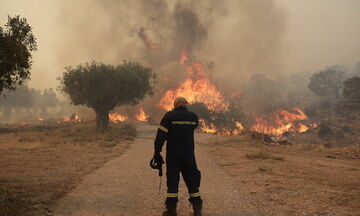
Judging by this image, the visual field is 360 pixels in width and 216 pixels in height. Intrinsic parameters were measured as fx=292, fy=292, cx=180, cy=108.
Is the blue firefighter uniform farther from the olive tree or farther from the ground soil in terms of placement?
the olive tree

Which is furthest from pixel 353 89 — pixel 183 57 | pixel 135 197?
pixel 135 197

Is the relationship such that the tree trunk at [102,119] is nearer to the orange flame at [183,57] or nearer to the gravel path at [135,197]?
the gravel path at [135,197]

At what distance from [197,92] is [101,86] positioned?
27.4 metres

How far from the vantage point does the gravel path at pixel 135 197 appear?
6754 millimetres

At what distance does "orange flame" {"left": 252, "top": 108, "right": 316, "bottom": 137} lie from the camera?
170 feet

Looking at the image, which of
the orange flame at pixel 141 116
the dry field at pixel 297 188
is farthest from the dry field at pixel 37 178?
the orange flame at pixel 141 116

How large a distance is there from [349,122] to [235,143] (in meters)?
35.9

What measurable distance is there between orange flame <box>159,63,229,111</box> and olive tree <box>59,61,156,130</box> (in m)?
21.0

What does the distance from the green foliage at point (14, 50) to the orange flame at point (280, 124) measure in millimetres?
45344

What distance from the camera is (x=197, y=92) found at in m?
56.7

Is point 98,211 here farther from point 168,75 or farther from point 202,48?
point 202,48

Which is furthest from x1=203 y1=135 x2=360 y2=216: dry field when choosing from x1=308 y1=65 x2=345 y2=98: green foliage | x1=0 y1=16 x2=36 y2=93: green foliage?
x1=308 y1=65 x2=345 y2=98: green foliage

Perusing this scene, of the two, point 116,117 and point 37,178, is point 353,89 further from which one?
point 37,178

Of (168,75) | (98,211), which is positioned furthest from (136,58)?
(98,211)
